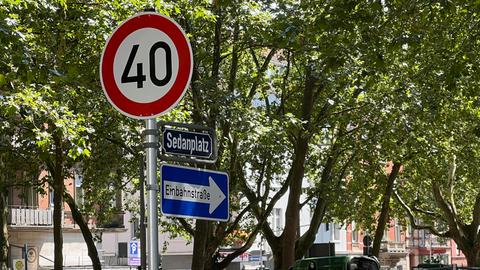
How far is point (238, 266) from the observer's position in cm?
5491

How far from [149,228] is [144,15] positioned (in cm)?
130

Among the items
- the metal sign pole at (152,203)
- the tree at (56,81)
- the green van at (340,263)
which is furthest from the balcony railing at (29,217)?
the metal sign pole at (152,203)

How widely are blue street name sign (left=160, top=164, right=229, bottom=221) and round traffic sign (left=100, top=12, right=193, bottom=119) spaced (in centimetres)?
46

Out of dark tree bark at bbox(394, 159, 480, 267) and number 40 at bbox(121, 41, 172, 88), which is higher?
number 40 at bbox(121, 41, 172, 88)

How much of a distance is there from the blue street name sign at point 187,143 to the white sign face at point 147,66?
0.35 meters

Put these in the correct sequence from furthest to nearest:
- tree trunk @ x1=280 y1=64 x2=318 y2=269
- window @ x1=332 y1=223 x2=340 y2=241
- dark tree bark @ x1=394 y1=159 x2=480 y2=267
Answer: window @ x1=332 y1=223 x2=340 y2=241
dark tree bark @ x1=394 y1=159 x2=480 y2=267
tree trunk @ x1=280 y1=64 x2=318 y2=269

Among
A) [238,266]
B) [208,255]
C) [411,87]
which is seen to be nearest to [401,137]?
[411,87]

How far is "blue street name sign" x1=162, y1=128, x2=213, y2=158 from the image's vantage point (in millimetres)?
4977

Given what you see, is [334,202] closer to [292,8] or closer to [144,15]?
[292,8]

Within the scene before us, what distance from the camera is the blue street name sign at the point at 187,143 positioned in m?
4.98

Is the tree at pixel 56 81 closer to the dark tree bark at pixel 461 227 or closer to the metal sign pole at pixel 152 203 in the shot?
the metal sign pole at pixel 152 203

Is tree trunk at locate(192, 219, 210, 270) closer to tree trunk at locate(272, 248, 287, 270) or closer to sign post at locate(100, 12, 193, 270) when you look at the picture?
tree trunk at locate(272, 248, 287, 270)

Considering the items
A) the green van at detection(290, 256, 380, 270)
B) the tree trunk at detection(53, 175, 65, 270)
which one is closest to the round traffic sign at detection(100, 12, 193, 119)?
the green van at detection(290, 256, 380, 270)

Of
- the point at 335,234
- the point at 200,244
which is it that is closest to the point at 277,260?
the point at 200,244
